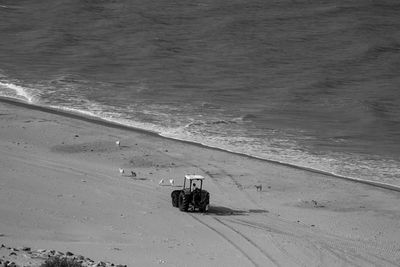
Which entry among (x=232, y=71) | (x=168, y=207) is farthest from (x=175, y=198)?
(x=232, y=71)

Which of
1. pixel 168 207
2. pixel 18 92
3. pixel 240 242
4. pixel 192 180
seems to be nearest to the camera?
pixel 240 242

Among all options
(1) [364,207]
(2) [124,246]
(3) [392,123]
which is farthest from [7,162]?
(3) [392,123]

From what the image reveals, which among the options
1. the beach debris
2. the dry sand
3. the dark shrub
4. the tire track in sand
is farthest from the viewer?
the beach debris

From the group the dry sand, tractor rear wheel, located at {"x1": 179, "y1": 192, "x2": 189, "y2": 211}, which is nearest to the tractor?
tractor rear wheel, located at {"x1": 179, "y1": 192, "x2": 189, "y2": 211}

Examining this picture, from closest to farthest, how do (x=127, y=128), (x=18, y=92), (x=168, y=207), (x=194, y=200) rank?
(x=194, y=200) < (x=168, y=207) < (x=127, y=128) < (x=18, y=92)

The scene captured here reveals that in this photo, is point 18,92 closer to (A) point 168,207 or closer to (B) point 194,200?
(A) point 168,207

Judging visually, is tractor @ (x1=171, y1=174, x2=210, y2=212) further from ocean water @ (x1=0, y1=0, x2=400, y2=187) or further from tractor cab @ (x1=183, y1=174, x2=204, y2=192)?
ocean water @ (x1=0, y1=0, x2=400, y2=187)
